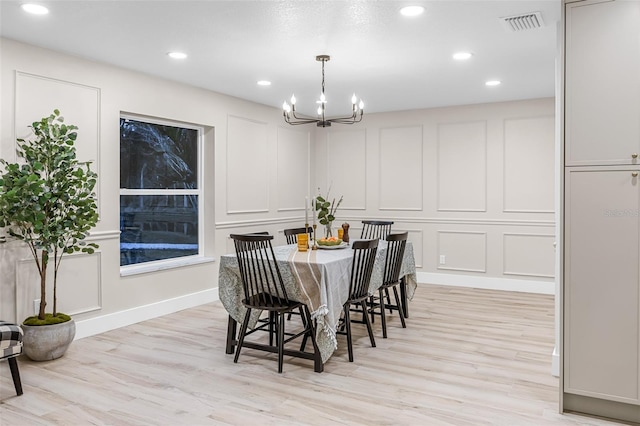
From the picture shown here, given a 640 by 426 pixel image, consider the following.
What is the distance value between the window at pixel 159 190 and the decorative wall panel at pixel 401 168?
108 inches

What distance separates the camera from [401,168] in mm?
7172


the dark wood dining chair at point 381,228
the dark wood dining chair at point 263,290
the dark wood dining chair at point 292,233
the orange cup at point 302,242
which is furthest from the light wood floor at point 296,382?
the dark wood dining chair at point 381,228

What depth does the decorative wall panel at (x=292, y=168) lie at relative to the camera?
7020 mm

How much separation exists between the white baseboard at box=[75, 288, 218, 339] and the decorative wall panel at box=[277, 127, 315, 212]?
1863mm

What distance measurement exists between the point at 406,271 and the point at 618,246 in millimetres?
2410

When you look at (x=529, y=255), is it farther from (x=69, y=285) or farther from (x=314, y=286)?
(x=69, y=285)

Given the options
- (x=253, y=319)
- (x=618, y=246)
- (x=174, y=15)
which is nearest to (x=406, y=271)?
(x=253, y=319)

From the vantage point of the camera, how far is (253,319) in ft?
12.6

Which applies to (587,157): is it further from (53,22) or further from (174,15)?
(53,22)

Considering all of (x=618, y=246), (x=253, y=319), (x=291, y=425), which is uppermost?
(x=618, y=246)

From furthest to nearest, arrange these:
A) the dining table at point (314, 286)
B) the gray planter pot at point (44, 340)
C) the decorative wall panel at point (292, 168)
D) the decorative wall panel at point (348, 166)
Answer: the decorative wall panel at point (348, 166)
the decorative wall panel at point (292, 168)
the gray planter pot at point (44, 340)
the dining table at point (314, 286)

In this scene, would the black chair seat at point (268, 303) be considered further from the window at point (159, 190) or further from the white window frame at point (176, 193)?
the window at point (159, 190)

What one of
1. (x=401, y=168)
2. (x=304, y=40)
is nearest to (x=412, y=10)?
(x=304, y=40)

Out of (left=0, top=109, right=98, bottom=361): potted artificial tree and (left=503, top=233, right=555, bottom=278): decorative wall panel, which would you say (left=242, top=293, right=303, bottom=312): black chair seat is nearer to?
(left=0, top=109, right=98, bottom=361): potted artificial tree
